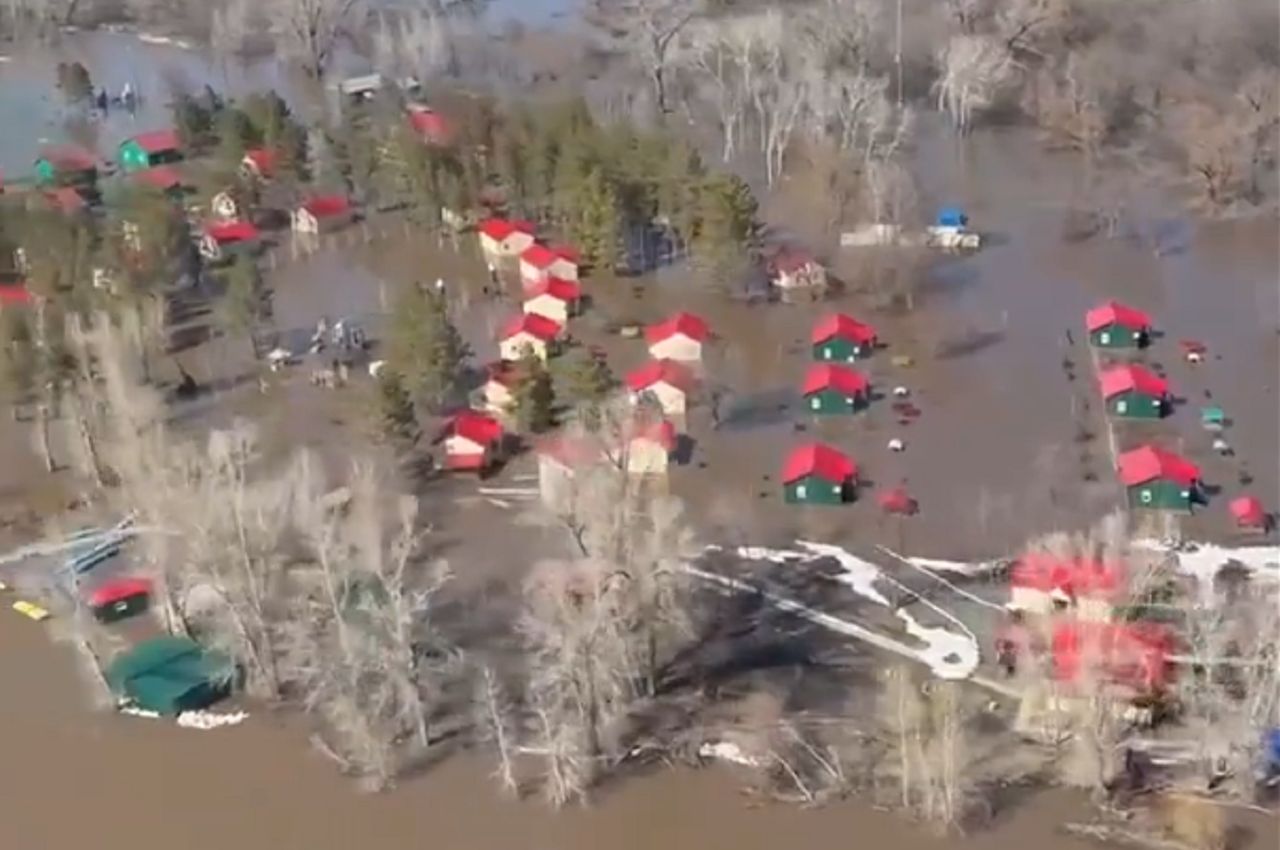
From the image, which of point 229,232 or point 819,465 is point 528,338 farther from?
point 229,232

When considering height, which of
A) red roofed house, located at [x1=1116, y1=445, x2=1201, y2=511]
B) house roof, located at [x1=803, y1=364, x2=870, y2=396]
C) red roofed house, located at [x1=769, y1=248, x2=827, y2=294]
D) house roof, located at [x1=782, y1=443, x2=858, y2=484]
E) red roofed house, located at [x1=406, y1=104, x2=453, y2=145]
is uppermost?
red roofed house, located at [x1=406, y1=104, x2=453, y2=145]

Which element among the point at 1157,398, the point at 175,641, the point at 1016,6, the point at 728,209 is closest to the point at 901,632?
the point at 1157,398

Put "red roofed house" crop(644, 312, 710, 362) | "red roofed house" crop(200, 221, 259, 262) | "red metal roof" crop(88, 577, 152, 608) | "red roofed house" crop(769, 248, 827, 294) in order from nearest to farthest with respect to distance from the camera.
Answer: "red metal roof" crop(88, 577, 152, 608), "red roofed house" crop(644, 312, 710, 362), "red roofed house" crop(769, 248, 827, 294), "red roofed house" crop(200, 221, 259, 262)

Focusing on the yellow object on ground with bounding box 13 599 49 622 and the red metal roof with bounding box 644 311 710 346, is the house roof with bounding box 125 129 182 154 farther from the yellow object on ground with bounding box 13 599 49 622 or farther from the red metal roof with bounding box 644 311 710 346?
the yellow object on ground with bounding box 13 599 49 622

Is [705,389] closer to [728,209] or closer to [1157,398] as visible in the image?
[728,209]

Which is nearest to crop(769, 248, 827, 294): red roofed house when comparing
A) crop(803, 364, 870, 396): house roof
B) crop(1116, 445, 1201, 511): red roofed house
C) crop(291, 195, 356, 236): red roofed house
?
crop(803, 364, 870, 396): house roof

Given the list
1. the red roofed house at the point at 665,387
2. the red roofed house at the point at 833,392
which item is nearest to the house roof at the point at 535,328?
the red roofed house at the point at 665,387
